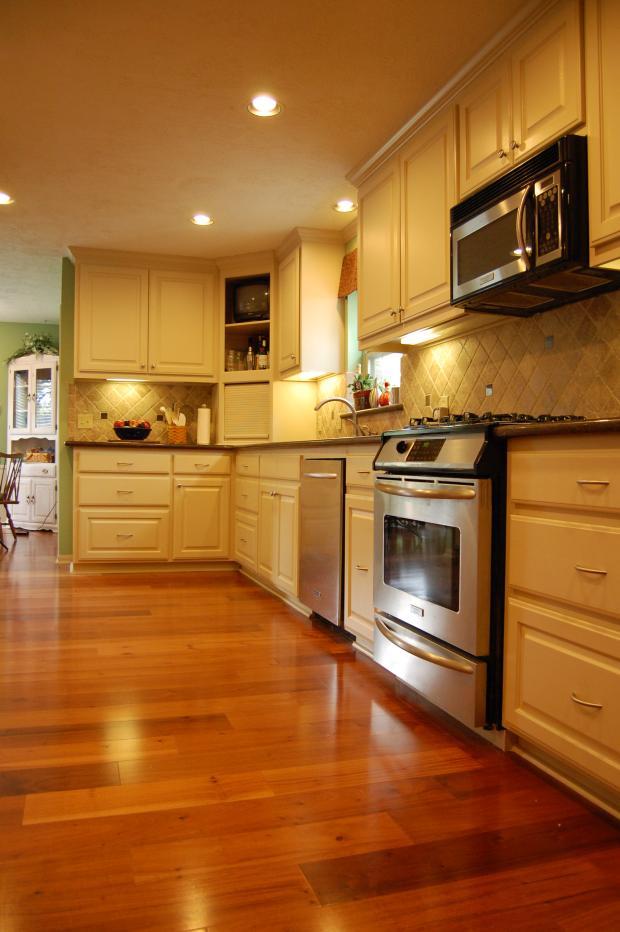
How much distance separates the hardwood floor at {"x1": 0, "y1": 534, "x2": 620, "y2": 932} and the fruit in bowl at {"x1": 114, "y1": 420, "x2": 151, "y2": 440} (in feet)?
8.60

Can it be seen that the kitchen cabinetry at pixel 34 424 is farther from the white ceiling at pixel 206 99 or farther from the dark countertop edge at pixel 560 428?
the dark countertop edge at pixel 560 428

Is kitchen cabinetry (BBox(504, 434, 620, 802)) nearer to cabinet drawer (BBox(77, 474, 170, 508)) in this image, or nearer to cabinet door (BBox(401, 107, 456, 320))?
cabinet door (BBox(401, 107, 456, 320))

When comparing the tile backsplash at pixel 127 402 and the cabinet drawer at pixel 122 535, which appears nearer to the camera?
the cabinet drawer at pixel 122 535

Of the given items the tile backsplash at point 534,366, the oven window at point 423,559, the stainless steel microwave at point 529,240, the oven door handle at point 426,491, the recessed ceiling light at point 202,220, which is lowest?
the oven window at point 423,559

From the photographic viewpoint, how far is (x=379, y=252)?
3217 mm

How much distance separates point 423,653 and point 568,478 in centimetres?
75

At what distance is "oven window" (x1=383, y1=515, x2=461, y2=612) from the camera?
6.16 feet

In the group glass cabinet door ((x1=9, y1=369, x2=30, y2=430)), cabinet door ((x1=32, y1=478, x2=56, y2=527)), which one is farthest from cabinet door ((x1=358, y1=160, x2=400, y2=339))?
glass cabinet door ((x1=9, y1=369, x2=30, y2=430))

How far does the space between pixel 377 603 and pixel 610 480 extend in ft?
3.78

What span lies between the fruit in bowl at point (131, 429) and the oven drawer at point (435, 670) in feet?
10.1

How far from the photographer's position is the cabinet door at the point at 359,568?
257 centimetres

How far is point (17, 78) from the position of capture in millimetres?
2711

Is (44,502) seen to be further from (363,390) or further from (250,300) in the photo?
(363,390)

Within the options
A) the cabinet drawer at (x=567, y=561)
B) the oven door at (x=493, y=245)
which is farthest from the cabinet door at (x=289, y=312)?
the cabinet drawer at (x=567, y=561)
